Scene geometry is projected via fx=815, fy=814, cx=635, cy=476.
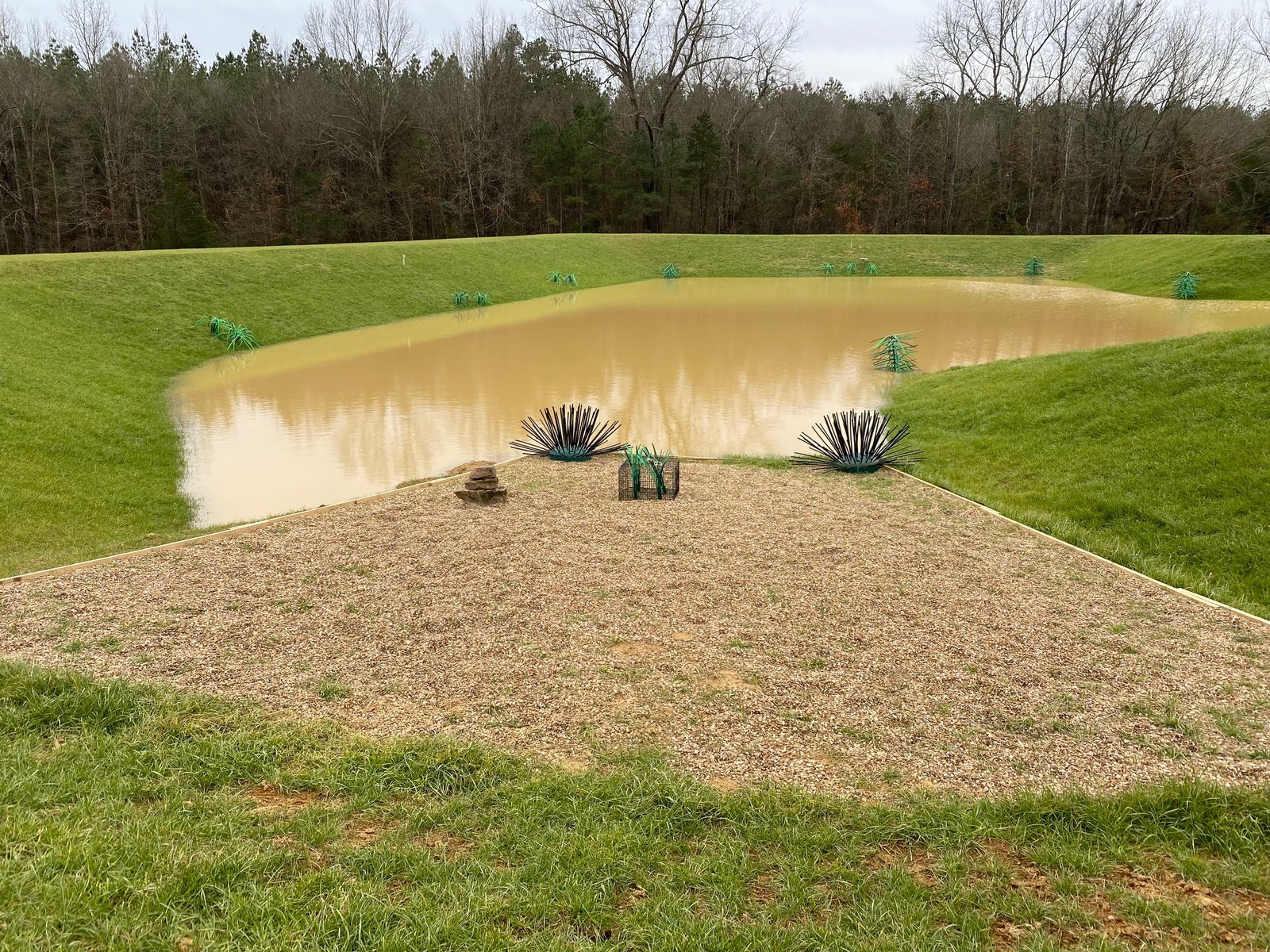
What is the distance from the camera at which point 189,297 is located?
18641 millimetres

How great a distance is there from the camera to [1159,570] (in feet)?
19.7

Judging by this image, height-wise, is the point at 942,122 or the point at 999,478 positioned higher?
the point at 942,122

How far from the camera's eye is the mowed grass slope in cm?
832

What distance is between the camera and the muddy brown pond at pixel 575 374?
33.3 feet

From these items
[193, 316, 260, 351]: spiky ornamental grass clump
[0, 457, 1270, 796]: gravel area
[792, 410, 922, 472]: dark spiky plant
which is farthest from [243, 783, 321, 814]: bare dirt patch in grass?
[193, 316, 260, 351]: spiky ornamental grass clump

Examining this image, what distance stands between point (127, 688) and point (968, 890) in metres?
3.87

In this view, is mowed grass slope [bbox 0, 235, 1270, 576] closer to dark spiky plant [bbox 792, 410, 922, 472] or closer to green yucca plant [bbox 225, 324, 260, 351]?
green yucca plant [bbox 225, 324, 260, 351]

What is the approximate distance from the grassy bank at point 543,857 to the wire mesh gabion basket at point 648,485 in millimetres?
4377

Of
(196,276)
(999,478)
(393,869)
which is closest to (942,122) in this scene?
(196,276)

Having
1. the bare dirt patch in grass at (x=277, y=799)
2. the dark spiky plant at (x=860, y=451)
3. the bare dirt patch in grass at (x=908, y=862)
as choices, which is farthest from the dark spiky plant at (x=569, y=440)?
the bare dirt patch in grass at (x=908, y=862)

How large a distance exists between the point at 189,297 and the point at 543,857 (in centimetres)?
1935

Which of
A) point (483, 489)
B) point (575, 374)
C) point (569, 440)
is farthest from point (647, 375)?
point (483, 489)

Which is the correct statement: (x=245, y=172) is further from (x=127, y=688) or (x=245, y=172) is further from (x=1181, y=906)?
(x=1181, y=906)

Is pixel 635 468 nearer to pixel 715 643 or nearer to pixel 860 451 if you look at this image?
pixel 860 451
